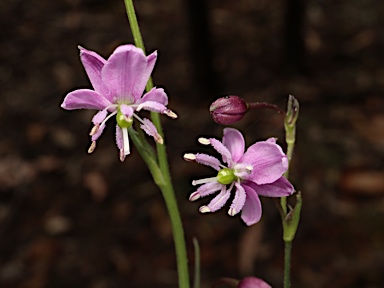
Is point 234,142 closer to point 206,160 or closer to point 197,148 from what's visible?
point 206,160

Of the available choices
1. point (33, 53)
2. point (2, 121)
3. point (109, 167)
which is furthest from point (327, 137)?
point (33, 53)

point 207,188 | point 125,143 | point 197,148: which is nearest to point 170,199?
point 207,188

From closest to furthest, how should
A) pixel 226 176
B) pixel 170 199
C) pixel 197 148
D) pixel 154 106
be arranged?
pixel 154 106 → pixel 226 176 → pixel 170 199 → pixel 197 148

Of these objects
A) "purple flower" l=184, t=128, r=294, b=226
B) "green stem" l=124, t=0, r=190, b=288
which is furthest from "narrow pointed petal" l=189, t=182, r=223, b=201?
"green stem" l=124, t=0, r=190, b=288

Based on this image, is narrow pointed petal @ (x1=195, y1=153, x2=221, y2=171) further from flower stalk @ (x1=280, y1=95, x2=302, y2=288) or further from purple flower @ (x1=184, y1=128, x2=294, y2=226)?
flower stalk @ (x1=280, y1=95, x2=302, y2=288)

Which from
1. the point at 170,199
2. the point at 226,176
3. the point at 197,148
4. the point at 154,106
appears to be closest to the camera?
the point at 154,106

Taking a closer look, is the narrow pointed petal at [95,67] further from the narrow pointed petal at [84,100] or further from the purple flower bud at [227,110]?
the purple flower bud at [227,110]

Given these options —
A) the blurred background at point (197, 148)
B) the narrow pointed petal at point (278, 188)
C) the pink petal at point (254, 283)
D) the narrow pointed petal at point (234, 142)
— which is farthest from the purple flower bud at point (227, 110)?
the blurred background at point (197, 148)
